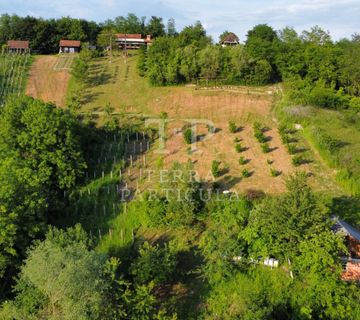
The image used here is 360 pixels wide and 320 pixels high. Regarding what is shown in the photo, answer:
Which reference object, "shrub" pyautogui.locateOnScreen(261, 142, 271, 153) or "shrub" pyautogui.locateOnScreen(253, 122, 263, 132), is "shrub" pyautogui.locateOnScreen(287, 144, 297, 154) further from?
"shrub" pyautogui.locateOnScreen(253, 122, 263, 132)

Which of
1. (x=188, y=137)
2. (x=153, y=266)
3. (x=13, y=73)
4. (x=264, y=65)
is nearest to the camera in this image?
(x=153, y=266)

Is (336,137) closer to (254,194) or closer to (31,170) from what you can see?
(254,194)

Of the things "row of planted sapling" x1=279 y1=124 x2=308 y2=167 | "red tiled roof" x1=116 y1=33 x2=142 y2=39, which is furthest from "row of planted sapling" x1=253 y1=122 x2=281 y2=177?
"red tiled roof" x1=116 y1=33 x2=142 y2=39

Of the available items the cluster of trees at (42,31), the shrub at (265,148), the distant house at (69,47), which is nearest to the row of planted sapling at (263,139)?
the shrub at (265,148)

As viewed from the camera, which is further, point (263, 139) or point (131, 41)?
point (131, 41)

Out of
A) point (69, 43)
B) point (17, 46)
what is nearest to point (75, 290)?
point (17, 46)

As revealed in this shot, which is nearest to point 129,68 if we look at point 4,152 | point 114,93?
point 114,93

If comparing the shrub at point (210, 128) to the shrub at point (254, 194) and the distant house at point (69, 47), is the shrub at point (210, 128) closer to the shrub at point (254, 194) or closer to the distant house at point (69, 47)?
the shrub at point (254, 194)
